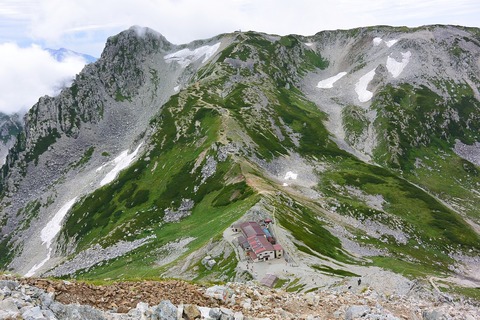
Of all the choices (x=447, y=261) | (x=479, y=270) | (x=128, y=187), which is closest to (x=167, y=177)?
(x=128, y=187)

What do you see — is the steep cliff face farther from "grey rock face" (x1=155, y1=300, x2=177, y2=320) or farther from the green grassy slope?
"grey rock face" (x1=155, y1=300, x2=177, y2=320)

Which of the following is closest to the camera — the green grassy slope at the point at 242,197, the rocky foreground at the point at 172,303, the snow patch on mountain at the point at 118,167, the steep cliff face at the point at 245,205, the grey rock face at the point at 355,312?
the rocky foreground at the point at 172,303

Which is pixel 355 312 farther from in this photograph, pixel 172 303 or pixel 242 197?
pixel 242 197

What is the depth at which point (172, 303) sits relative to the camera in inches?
819

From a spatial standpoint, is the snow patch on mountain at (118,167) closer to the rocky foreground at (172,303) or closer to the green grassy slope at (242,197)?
the green grassy slope at (242,197)

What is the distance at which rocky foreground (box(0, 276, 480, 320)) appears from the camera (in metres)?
16.7

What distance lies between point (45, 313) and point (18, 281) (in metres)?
4.98

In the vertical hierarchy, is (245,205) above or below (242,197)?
above

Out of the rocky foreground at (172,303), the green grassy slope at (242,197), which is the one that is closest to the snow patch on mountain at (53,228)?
the green grassy slope at (242,197)

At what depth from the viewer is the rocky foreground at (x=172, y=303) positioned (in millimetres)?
16656

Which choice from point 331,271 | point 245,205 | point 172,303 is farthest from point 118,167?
point 172,303

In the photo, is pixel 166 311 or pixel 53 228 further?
pixel 53 228

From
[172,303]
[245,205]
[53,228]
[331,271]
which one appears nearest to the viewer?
[172,303]

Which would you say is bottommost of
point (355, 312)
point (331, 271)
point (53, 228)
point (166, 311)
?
point (53, 228)
